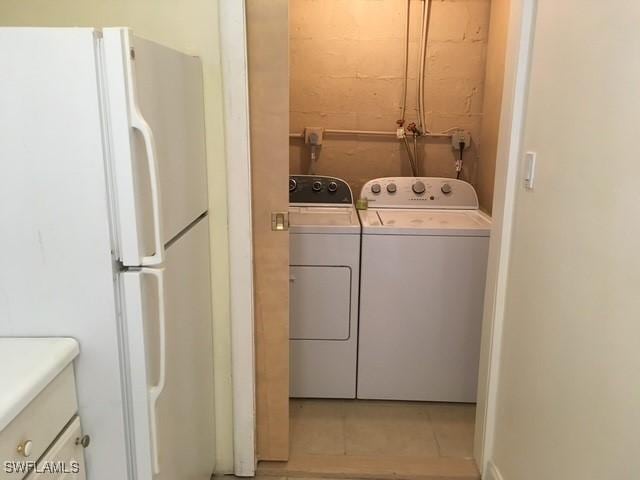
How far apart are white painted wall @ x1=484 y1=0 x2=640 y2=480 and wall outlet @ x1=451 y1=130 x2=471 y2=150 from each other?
1434mm

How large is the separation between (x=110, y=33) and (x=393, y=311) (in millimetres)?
1852

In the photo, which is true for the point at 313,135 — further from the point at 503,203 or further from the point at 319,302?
the point at 503,203

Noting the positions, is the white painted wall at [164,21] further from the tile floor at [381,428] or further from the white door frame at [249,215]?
the tile floor at [381,428]

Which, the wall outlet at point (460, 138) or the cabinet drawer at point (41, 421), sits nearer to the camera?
the cabinet drawer at point (41, 421)

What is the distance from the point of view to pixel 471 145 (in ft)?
10.7

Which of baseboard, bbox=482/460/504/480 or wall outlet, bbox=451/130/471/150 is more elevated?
wall outlet, bbox=451/130/471/150

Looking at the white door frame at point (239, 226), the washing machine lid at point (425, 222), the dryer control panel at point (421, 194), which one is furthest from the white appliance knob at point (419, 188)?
the white door frame at point (239, 226)

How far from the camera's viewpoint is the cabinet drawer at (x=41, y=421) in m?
1.02

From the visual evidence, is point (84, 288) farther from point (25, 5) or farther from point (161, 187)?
point (25, 5)

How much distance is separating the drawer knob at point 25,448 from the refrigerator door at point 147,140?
Result: 41 cm

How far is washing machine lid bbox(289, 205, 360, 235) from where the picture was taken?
8.26ft

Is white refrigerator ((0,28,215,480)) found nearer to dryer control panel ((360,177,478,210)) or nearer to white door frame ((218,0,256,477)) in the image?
white door frame ((218,0,256,477))

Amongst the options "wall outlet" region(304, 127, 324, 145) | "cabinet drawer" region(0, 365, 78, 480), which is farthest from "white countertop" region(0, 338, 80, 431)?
"wall outlet" region(304, 127, 324, 145)

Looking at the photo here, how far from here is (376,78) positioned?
3.22 meters
